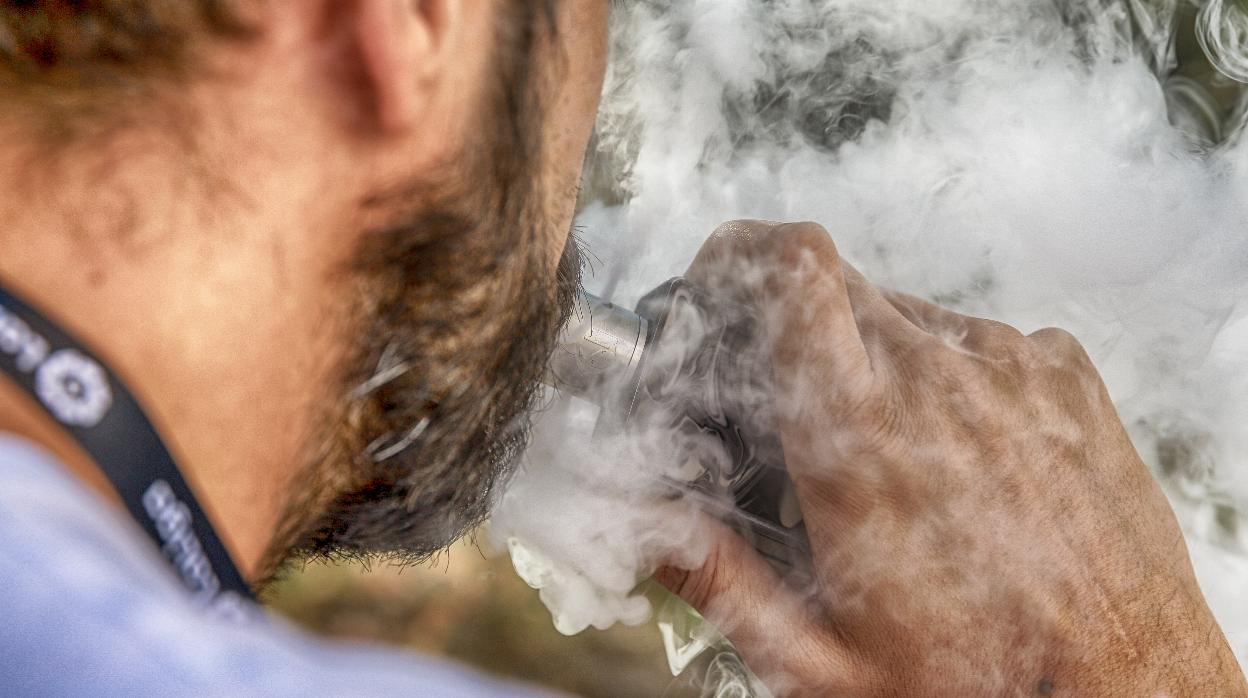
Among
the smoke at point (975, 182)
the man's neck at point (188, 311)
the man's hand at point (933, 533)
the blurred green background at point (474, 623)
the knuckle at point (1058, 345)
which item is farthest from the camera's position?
the blurred green background at point (474, 623)

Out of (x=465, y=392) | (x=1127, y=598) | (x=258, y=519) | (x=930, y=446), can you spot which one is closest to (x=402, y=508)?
(x=465, y=392)

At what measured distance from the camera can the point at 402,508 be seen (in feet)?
3.13

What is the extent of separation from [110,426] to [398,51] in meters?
0.28

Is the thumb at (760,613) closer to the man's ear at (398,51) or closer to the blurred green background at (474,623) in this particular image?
the blurred green background at (474,623)

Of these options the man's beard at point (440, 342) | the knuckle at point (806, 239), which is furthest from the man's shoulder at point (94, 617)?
the knuckle at point (806, 239)

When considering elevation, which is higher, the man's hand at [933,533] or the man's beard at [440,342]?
the man's beard at [440,342]

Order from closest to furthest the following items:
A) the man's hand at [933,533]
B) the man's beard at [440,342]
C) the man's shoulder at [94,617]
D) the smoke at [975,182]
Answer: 1. the man's shoulder at [94,617]
2. the man's beard at [440,342]
3. the man's hand at [933,533]
4. the smoke at [975,182]

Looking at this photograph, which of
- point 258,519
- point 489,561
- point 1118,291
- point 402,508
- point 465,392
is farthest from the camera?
point 489,561

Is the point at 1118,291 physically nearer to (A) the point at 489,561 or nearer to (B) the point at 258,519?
(A) the point at 489,561

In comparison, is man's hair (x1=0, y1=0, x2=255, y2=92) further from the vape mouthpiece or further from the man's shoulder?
the vape mouthpiece

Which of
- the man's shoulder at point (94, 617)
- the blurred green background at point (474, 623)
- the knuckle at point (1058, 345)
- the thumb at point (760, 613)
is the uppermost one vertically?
the man's shoulder at point (94, 617)

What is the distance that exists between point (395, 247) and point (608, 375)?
0.34 metres

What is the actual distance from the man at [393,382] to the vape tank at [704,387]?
0.11 ft

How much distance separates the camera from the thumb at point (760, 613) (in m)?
0.93
